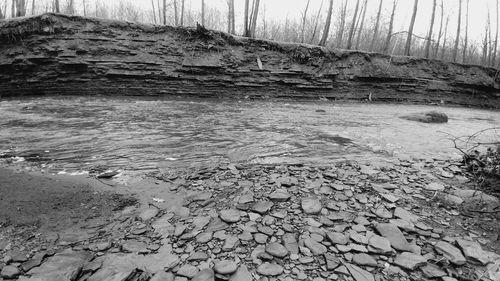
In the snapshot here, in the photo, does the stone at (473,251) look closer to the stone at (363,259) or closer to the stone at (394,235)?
the stone at (394,235)

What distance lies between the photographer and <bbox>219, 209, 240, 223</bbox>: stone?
2441mm

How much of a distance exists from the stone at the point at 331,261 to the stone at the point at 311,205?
22.4 inches

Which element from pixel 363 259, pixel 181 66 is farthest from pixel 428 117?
pixel 181 66

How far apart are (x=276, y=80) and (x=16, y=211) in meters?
10.9

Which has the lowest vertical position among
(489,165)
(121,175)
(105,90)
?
(121,175)

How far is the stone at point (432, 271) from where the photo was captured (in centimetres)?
187

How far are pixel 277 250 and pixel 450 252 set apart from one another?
1.32m

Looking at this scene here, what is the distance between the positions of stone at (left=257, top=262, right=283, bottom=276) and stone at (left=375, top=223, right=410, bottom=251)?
966 mm

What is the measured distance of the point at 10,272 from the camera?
1803 millimetres

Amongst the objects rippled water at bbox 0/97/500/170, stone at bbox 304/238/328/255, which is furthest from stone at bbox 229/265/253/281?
rippled water at bbox 0/97/500/170

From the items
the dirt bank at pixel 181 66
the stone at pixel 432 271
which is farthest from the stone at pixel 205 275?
the dirt bank at pixel 181 66

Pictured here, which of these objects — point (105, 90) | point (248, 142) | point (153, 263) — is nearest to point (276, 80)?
point (105, 90)

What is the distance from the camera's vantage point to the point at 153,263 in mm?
1940

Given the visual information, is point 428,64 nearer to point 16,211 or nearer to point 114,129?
point 114,129
